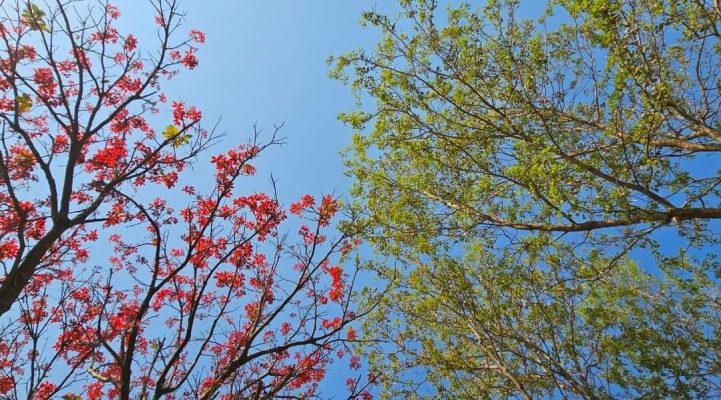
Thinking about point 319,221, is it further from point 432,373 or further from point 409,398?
point 409,398

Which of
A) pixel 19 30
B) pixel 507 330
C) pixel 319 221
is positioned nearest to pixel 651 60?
pixel 319 221

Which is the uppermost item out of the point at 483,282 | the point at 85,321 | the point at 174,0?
the point at 174,0

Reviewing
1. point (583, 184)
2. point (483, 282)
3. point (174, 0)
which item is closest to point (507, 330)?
point (483, 282)

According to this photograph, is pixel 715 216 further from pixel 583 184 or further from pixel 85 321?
pixel 85 321

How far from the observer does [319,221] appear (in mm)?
7281

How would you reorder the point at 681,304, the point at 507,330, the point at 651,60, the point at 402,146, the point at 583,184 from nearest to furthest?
the point at 651,60, the point at 583,184, the point at 402,146, the point at 507,330, the point at 681,304

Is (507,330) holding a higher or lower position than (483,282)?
lower

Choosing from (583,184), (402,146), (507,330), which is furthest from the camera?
(507,330)

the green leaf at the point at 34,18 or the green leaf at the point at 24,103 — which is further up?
the green leaf at the point at 34,18

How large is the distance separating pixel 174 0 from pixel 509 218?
5.84 metres

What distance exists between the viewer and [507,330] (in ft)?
30.0

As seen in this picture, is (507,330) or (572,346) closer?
(572,346)

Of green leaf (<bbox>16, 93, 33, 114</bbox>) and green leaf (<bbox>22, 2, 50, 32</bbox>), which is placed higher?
green leaf (<bbox>22, 2, 50, 32</bbox>)

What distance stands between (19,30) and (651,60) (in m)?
7.70
